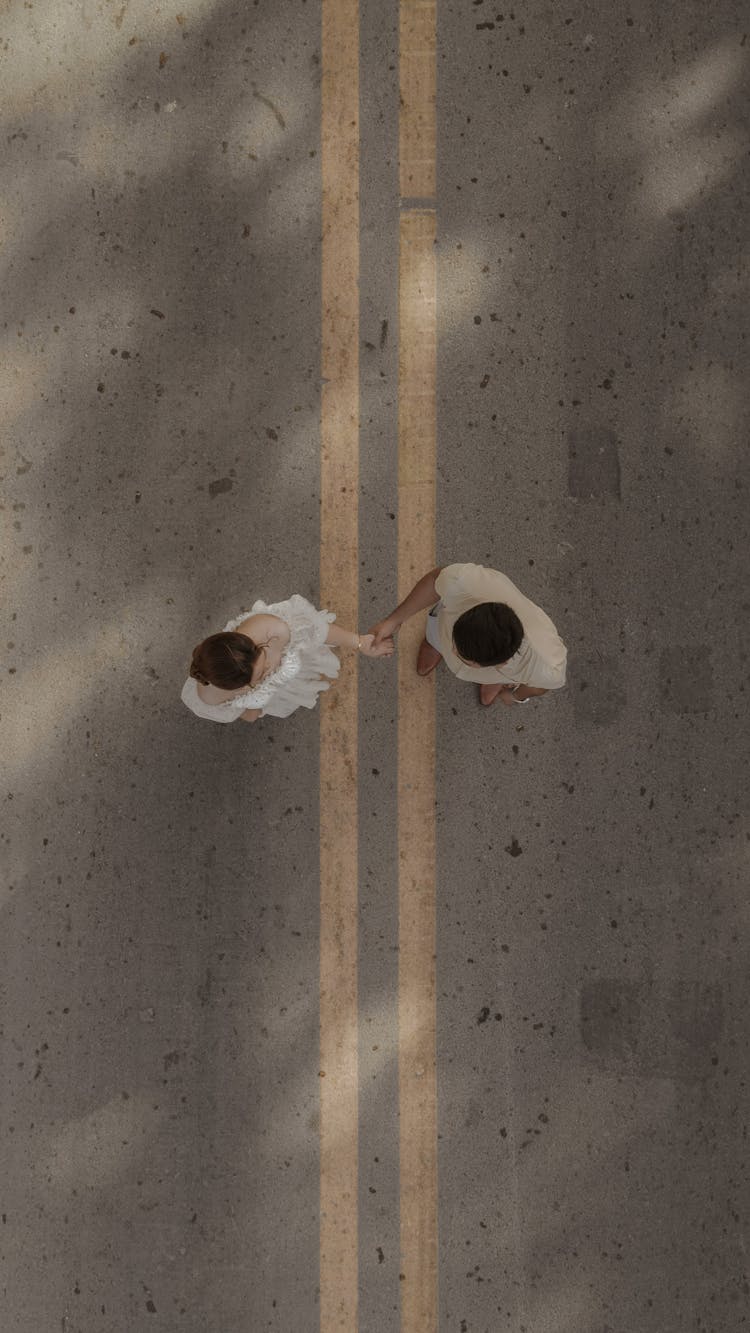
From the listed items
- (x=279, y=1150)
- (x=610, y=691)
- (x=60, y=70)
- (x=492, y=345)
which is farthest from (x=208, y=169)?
(x=279, y=1150)

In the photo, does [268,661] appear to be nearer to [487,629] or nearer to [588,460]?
[487,629]

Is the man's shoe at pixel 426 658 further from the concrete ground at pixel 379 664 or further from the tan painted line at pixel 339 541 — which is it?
the tan painted line at pixel 339 541

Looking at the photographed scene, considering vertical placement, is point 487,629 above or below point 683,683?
below

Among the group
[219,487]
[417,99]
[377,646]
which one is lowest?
[377,646]

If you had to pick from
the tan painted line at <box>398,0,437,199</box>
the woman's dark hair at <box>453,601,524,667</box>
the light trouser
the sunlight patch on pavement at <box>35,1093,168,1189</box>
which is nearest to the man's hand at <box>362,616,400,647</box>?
the light trouser

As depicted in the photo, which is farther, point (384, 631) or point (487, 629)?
point (384, 631)

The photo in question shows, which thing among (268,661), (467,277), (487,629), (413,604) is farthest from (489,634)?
(467,277)

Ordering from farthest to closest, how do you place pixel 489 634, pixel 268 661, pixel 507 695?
pixel 507 695, pixel 268 661, pixel 489 634
